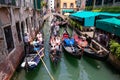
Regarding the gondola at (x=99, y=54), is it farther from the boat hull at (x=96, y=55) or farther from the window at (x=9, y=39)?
the window at (x=9, y=39)

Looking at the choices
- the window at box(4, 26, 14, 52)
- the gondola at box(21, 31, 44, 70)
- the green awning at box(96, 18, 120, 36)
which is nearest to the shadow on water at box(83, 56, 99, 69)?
the green awning at box(96, 18, 120, 36)

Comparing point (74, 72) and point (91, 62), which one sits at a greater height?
point (91, 62)

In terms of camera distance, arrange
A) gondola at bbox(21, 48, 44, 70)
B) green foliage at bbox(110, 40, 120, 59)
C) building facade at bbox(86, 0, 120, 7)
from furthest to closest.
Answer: building facade at bbox(86, 0, 120, 7) → green foliage at bbox(110, 40, 120, 59) → gondola at bbox(21, 48, 44, 70)

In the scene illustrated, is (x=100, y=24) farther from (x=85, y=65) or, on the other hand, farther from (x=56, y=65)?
(x=56, y=65)

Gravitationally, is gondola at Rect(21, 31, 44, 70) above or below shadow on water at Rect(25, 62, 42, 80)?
above

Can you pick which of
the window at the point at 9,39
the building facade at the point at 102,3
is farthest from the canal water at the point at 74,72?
the building facade at the point at 102,3

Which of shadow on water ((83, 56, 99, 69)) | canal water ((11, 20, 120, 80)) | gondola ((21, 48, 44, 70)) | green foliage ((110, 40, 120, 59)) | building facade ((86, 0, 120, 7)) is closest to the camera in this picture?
gondola ((21, 48, 44, 70))

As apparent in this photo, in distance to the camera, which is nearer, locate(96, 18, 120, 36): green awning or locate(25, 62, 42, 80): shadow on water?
locate(25, 62, 42, 80): shadow on water

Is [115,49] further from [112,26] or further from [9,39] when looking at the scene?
[9,39]

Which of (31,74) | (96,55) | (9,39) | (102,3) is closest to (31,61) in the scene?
(31,74)

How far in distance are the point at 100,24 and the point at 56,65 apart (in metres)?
5.51

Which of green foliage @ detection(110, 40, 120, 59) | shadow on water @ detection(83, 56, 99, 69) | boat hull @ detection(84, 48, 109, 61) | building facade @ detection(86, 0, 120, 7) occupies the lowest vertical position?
shadow on water @ detection(83, 56, 99, 69)

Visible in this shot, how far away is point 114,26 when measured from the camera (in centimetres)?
932

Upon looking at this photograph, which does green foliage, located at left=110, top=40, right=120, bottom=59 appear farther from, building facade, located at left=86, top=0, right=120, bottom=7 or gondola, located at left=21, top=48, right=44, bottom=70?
building facade, located at left=86, top=0, right=120, bottom=7
